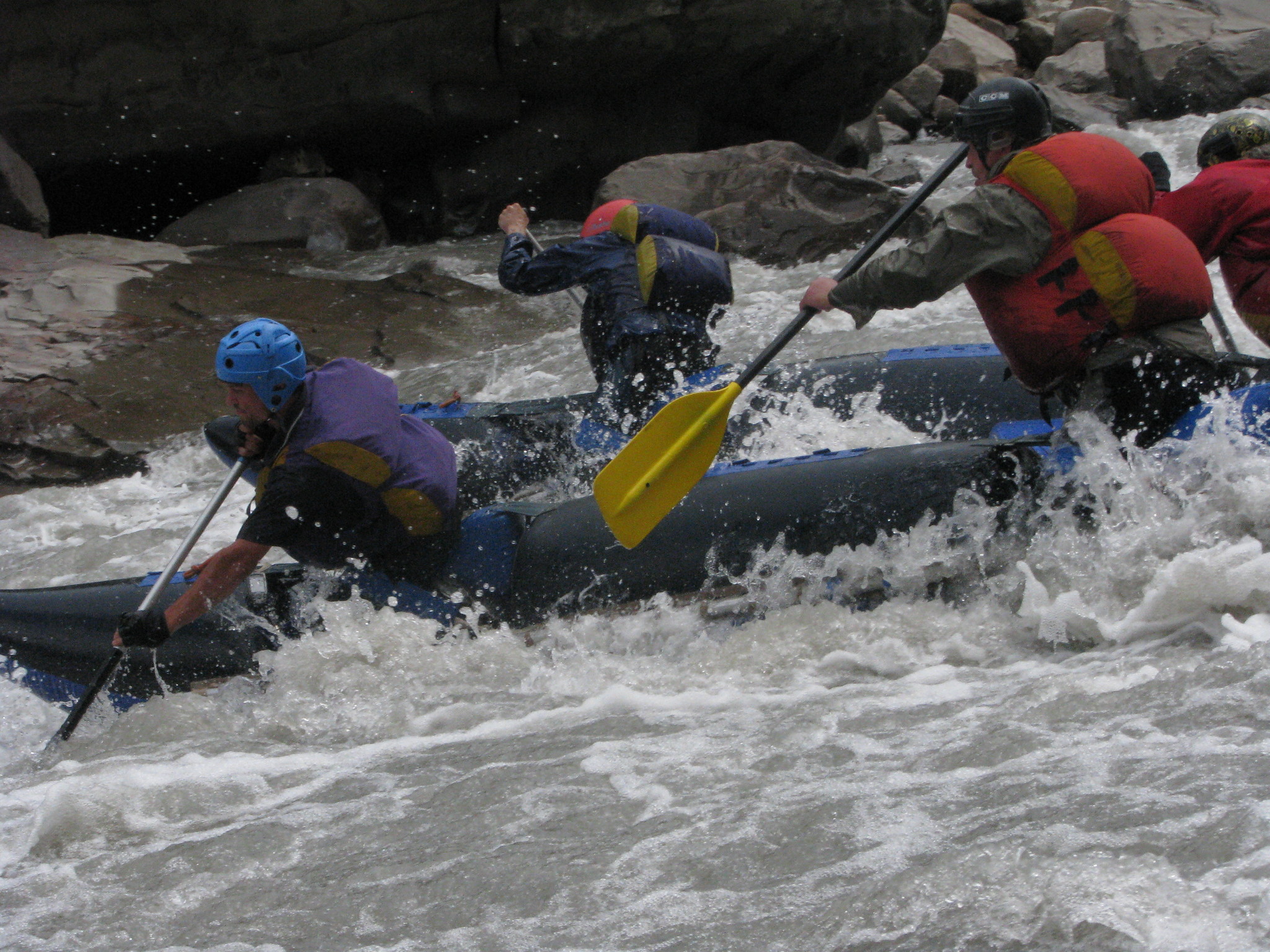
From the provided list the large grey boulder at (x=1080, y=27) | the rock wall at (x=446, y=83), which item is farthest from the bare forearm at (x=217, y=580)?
the large grey boulder at (x=1080, y=27)

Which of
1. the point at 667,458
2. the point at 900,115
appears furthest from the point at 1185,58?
the point at 667,458

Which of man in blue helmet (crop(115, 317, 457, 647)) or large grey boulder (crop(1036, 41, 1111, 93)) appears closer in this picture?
man in blue helmet (crop(115, 317, 457, 647))

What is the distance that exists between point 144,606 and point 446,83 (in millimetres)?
8327

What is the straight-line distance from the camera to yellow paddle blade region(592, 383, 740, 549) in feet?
11.2

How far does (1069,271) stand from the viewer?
3131mm

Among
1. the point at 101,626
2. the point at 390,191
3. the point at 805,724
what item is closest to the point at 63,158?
the point at 390,191

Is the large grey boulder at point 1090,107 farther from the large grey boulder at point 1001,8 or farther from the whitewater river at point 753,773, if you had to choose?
the whitewater river at point 753,773

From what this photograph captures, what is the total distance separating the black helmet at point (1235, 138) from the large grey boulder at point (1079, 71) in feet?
37.3

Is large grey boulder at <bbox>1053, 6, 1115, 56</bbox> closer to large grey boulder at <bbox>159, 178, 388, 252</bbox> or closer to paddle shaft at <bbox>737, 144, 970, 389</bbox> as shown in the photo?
large grey boulder at <bbox>159, 178, 388, 252</bbox>

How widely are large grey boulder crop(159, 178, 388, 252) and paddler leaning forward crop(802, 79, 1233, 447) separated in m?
7.97

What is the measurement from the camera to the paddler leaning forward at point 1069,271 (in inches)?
122

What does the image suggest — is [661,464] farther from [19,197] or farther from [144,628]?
[19,197]

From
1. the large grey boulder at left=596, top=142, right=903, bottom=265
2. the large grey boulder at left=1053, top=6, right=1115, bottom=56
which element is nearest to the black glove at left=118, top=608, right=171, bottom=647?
the large grey boulder at left=596, top=142, right=903, bottom=265

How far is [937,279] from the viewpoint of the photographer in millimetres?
3127
